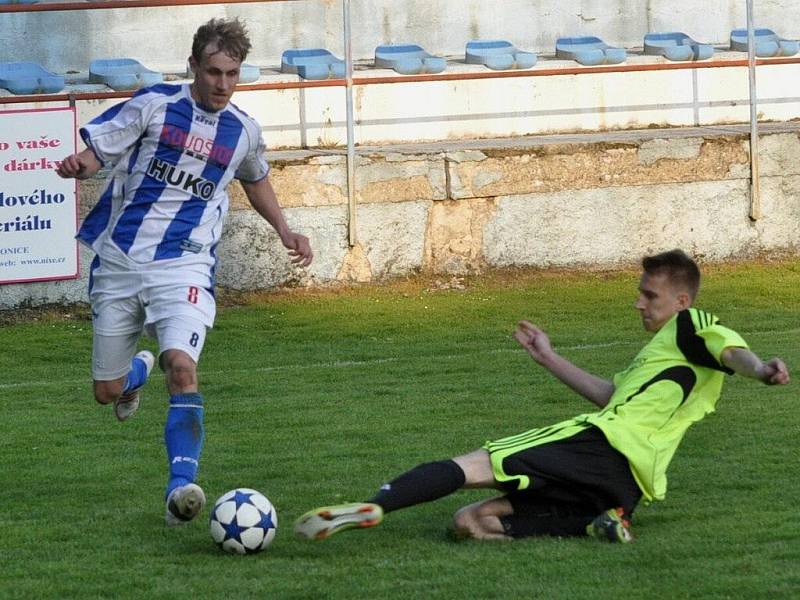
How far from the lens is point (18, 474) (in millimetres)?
6566

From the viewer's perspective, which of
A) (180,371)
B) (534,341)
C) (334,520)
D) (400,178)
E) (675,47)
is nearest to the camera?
(334,520)

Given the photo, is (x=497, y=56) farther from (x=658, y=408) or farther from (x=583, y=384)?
(x=658, y=408)

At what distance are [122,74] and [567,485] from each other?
8.94m

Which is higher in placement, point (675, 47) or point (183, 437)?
point (675, 47)

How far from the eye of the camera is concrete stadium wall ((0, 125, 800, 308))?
12000 millimetres

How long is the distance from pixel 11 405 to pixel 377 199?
435 centimetres

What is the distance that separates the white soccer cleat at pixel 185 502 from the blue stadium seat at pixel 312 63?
334 inches

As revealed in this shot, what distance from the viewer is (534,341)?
5.26 meters

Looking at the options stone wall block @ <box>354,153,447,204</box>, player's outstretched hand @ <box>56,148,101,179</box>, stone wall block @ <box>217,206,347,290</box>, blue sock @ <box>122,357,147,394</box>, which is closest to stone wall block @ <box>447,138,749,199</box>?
stone wall block @ <box>354,153,447,204</box>

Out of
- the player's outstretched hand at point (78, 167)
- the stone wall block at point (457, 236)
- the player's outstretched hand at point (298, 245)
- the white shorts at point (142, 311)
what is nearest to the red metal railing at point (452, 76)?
the stone wall block at point (457, 236)

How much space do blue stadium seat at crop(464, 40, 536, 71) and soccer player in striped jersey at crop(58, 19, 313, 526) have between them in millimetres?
8090

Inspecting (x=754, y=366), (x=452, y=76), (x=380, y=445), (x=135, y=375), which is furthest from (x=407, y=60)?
(x=754, y=366)

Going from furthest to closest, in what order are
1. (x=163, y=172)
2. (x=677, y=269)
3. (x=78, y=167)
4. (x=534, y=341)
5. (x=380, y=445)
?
(x=380, y=445), (x=163, y=172), (x=78, y=167), (x=534, y=341), (x=677, y=269)

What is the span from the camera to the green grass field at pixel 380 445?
4.57 m
